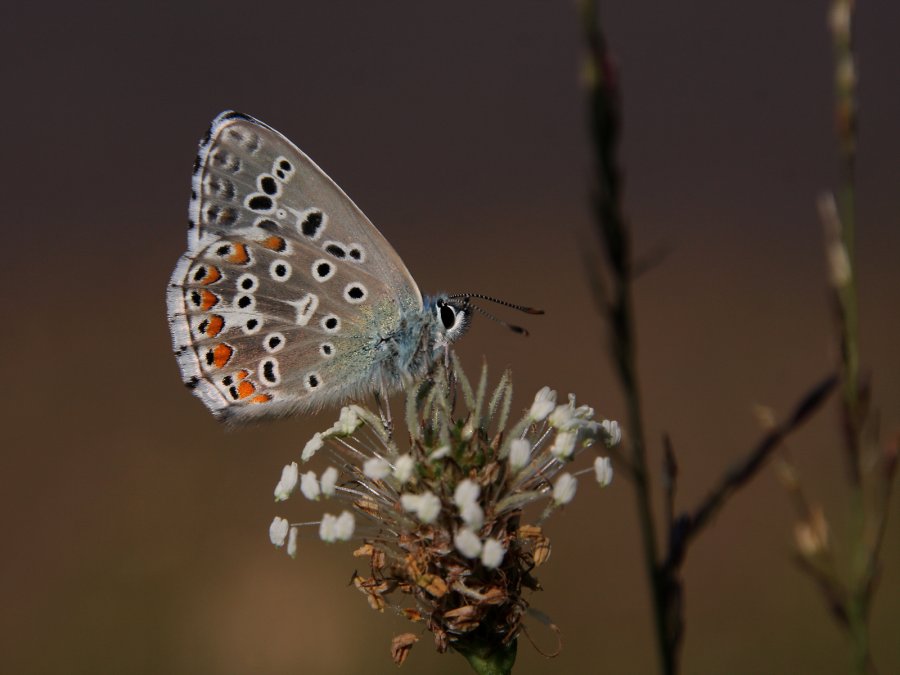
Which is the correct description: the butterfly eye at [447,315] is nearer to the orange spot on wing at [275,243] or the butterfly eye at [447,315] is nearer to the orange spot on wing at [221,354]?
the orange spot on wing at [275,243]

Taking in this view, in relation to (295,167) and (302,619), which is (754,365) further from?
(295,167)

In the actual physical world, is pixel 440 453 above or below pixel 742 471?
below

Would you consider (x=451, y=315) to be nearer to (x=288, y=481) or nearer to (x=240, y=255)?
(x=240, y=255)

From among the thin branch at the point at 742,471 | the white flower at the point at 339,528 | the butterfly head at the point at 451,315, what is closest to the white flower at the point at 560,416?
the white flower at the point at 339,528

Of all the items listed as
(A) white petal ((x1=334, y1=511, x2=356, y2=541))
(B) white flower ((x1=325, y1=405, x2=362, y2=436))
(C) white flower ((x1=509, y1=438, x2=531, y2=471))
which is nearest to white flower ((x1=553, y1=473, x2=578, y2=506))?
(C) white flower ((x1=509, y1=438, x2=531, y2=471))

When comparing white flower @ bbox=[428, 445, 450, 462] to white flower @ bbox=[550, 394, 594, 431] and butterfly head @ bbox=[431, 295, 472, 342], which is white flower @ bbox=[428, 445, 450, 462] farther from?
butterfly head @ bbox=[431, 295, 472, 342]

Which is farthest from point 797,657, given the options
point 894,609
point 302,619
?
point 302,619

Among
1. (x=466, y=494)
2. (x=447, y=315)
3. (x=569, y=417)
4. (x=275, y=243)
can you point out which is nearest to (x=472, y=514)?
(x=466, y=494)

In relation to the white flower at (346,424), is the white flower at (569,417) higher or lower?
higher
